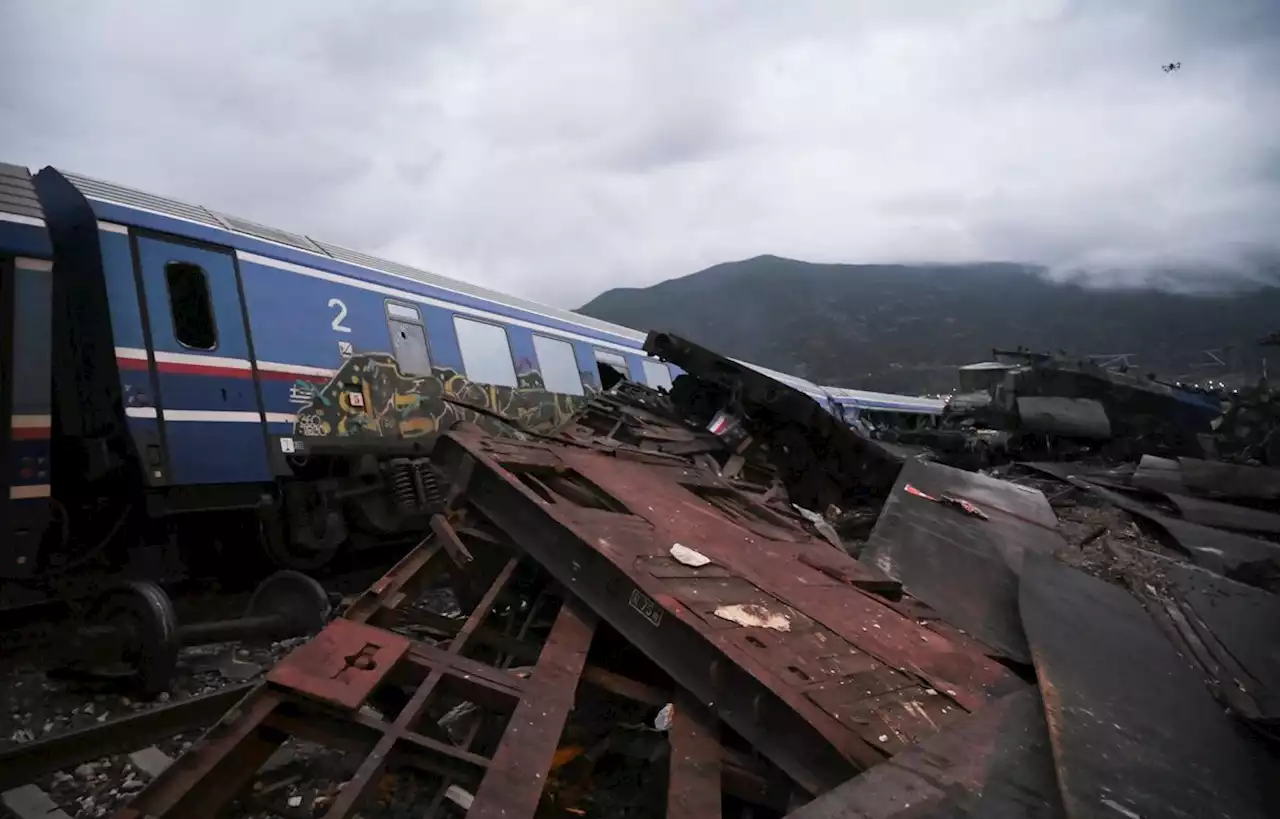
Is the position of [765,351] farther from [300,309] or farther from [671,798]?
[671,798]

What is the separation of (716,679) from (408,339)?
20.3ft

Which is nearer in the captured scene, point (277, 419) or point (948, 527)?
point (948, 527)

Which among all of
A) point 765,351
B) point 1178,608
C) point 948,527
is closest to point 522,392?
point 948,527

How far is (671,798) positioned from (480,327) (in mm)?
7192

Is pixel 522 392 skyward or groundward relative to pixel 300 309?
groundward

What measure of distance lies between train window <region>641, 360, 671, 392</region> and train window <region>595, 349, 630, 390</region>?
0.75 meters

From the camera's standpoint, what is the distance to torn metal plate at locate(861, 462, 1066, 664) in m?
3.38

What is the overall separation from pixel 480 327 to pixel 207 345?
329 centimetres

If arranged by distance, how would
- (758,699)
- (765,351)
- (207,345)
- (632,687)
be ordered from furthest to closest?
1. (765,351)
2. (207,345)
3. (632,687)
4. (758,699)

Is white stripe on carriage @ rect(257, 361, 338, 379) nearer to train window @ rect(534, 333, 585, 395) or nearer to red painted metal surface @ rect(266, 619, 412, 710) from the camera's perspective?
train window @ rect(534, 333, 585, 395)

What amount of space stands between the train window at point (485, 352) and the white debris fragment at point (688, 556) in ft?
18.3

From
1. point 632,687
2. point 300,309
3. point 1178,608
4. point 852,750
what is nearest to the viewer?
point 852,750

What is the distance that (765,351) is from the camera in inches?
1312

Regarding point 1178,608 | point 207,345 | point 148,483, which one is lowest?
point 1178,608
